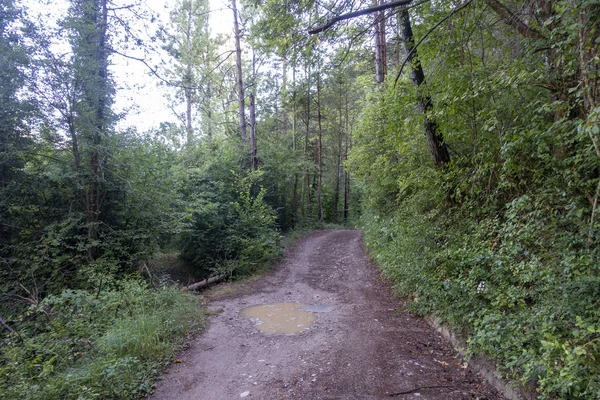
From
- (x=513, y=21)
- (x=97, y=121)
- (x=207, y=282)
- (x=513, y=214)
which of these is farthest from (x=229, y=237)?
(x=513, y=21)

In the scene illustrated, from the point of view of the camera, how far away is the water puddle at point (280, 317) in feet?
18.6

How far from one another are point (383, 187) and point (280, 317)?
26.3 ft

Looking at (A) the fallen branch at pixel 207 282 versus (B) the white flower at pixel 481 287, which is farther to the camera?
(A) the fallen branch at pixel 207 282

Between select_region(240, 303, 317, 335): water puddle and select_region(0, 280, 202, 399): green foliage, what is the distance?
3.46 ft

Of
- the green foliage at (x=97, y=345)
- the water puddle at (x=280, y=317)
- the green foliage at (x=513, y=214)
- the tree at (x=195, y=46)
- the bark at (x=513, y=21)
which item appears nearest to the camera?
the green foliage at (x=513, y=214)

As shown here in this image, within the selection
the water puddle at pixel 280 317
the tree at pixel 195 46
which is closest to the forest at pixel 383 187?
the water puddle at pixel 280 317

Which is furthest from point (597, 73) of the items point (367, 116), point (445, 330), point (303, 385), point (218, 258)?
point (218, 258)

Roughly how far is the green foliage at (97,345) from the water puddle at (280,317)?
105 centimetres

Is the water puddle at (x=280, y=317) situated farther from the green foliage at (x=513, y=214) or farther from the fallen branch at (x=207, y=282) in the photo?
the fallen branch at (x=207, y=282)

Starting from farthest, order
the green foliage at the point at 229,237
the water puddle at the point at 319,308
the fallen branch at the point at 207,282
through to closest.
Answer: the green foliage at the point at 229,237 < the fallen branch at the point at 207,282 < the water puddle at the point at 319,308

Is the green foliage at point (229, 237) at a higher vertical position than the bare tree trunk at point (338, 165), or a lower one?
lower

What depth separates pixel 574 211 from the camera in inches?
157

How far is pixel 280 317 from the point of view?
6.30 m

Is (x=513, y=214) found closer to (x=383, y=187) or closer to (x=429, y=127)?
(x=429, y=127)
